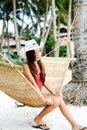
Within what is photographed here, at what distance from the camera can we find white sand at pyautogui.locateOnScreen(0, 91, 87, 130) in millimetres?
5337

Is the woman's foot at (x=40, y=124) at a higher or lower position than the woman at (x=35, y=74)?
lower

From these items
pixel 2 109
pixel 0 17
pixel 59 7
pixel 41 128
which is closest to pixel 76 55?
pixel 2 109

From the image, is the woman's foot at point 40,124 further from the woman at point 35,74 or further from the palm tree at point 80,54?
the palm tree at point 80,54

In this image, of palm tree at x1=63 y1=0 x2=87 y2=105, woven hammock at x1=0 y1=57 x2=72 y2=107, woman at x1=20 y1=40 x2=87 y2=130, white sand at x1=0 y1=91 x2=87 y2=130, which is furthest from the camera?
palm tree at x1=63 y1=0 x2=87 y2=105

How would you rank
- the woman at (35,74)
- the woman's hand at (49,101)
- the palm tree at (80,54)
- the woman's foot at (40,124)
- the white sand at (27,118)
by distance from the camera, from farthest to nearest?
the palm tree at (80,54) < the white sand at (27,118) < the woman's foot at (40,124) < the woman at (35,74) < the woman's hand at (49,101)

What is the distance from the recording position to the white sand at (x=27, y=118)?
534 cm

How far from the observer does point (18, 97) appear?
5008 millimetres

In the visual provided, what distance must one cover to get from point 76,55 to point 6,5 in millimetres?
17757

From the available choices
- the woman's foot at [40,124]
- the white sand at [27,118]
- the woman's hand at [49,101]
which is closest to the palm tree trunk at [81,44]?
the white sand at [27,118]

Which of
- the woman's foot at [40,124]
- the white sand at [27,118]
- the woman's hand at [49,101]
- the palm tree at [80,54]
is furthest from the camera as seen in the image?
the palm tree at [80,54]

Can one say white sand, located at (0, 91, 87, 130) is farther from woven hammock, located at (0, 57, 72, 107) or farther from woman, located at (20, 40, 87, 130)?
woven hammock, located at (0, 57, 72, 107)

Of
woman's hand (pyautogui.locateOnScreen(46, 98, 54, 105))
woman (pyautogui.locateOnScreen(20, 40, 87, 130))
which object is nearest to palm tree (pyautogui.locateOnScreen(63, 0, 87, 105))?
woman (pyautogui.locateOnScreen(20, 40, 87, 130))

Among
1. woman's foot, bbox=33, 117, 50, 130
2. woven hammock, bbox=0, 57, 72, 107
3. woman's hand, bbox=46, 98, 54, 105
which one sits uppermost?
woven hammock, bbox=0, 57, 72, 107

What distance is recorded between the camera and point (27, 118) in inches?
228
